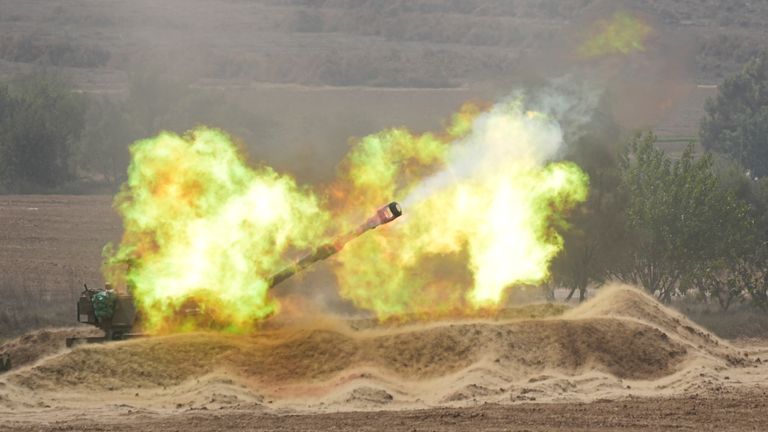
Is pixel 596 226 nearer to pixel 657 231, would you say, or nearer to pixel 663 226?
pixel 657 231

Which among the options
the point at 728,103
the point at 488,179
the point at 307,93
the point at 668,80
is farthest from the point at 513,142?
the point at 307,93

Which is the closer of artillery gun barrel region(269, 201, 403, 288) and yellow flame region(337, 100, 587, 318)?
artillery gun barrel region(269, 201, 403, 288)

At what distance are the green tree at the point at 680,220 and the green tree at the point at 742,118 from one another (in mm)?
47340

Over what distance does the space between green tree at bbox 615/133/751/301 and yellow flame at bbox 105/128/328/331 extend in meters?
18.9

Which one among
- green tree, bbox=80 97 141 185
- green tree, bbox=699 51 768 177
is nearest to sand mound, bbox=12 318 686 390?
green tree, bbox=80 97 141 185

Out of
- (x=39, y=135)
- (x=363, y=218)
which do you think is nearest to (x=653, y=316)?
(x=363, y=218)

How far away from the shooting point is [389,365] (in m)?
31.2

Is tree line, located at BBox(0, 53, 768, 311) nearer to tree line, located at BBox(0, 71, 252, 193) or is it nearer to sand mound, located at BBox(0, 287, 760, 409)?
sand mound, located at BBox(0, 287, 760, 409)

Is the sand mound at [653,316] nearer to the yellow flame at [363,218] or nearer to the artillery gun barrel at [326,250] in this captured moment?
the yellow flame at [363,218]

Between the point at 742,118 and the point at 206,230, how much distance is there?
74.6 metres

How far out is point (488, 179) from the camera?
3747 cm

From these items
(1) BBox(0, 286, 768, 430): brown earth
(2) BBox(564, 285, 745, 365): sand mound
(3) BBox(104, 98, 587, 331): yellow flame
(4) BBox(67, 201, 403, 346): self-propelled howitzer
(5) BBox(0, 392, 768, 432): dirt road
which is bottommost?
(5) BBox(0, 392, 768, 432): dirt road

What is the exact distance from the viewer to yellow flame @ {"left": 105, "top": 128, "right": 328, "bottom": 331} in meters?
33.2

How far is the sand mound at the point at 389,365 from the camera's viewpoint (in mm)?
29797
